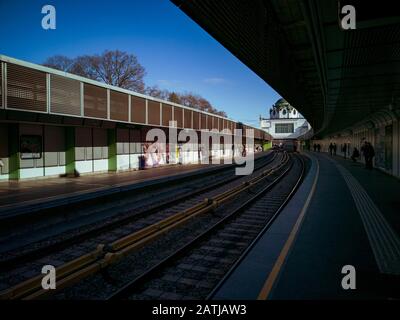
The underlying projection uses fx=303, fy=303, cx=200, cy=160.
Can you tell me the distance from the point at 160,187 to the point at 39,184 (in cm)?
606

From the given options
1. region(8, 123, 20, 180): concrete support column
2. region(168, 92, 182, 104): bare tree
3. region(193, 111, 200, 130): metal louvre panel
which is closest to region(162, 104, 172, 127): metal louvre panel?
region(193, 111, 200, 130): metal louvre panel

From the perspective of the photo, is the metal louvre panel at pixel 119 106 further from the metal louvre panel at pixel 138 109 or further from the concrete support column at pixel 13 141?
the concrete support column at pixel 13 141

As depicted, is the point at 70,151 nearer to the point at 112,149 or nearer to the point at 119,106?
the point at 112,149

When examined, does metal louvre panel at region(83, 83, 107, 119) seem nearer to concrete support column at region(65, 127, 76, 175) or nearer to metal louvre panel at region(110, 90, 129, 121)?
metal louvre panel at region(110, 90, 129, 121)

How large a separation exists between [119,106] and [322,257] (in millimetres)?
17135

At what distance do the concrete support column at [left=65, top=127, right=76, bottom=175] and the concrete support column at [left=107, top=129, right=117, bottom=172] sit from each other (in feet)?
11.7

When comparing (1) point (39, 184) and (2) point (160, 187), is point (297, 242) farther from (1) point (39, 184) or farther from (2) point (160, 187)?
(1) point (39, 184)

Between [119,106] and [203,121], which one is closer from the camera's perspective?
[119,106]

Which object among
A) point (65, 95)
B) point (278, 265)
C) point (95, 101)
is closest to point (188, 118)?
point (95, 101)

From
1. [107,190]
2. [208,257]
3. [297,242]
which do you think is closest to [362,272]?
[297,242]

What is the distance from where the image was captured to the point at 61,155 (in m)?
18.2

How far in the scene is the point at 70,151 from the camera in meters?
Answer: 18.4

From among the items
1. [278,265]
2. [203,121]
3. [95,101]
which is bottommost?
[278,265]

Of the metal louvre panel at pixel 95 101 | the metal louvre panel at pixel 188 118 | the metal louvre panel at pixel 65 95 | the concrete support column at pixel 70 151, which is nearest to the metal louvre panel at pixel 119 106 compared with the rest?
the metal louvre panel at pixel 95 101
